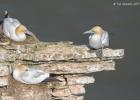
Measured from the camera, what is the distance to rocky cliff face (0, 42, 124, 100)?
6.97 m

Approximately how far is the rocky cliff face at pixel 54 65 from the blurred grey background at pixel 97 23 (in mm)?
2092

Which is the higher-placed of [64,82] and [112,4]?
[112,4]

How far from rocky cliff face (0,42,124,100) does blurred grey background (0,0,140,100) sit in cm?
209

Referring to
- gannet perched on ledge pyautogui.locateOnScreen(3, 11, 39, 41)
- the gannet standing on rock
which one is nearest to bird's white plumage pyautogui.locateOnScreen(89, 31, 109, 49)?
the gannet standing on rock

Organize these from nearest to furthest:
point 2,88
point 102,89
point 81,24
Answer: point 2,88, point 102,89, point 81,24

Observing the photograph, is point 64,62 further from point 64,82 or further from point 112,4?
point 112,4

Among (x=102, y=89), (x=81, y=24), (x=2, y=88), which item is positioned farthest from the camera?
(x=81, y=24)

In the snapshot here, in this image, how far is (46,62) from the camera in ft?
23.1

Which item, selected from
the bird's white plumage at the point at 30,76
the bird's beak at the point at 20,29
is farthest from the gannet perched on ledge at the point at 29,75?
the bird's beak at the point at 20,29

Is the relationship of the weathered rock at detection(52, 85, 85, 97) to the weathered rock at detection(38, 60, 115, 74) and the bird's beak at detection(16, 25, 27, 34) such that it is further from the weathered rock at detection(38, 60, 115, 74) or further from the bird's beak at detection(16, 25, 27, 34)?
the bird's beak at detection(16, 25, 27, 34)

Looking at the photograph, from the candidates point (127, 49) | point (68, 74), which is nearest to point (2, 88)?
point (68, 74)

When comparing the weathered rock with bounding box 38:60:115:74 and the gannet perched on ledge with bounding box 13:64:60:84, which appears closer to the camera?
the gannet perched on ledge with bounding box 13:64:60:84

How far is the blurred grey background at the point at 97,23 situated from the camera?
30.9ft

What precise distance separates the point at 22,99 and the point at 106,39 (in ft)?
2.88
